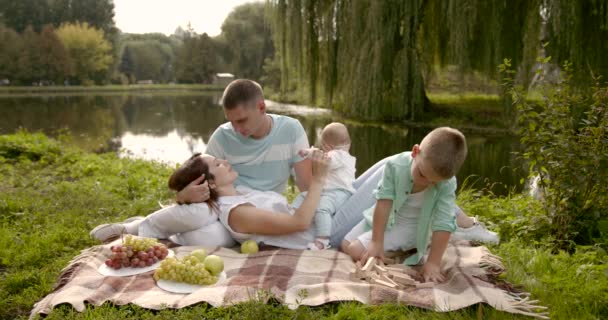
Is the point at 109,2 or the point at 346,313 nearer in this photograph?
the point at 346,313

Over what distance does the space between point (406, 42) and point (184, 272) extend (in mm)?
7263

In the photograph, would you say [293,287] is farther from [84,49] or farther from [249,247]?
[84,49]

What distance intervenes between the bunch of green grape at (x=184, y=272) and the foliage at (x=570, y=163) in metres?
2.18

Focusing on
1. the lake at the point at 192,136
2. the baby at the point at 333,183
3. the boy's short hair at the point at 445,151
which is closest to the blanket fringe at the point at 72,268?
the baby at the point at 333,183

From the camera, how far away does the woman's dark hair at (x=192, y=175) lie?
3.34 meters

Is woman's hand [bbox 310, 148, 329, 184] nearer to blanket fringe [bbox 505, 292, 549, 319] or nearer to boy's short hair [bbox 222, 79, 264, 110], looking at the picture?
boy's short hair [bbox 222, 79, 264, 110]

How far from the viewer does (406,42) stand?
908 centimetres

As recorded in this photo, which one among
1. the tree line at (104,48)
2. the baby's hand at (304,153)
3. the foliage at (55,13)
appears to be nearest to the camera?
the baby's hand at (304,153)

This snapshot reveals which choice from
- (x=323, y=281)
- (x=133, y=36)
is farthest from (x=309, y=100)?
(x=133, y=36)

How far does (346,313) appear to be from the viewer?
241cm

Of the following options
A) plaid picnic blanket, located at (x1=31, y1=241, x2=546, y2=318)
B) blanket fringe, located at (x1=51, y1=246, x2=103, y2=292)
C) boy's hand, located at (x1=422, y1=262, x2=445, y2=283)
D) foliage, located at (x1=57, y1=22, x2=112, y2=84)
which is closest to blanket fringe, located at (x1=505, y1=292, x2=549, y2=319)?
plaid picnic blanket, located at (x1=31, y1=241, x2=546, y2=318)

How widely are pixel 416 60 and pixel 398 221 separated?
6458 mm

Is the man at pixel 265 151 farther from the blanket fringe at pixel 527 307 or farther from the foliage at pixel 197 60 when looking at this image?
the foliage at pixel 197 60

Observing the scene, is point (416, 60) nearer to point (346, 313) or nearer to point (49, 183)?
point (49, 183)
